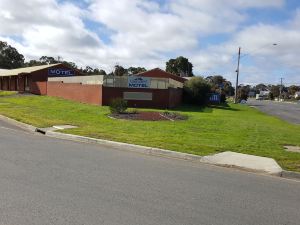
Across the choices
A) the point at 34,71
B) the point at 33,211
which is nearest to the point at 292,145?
the point at 33,211

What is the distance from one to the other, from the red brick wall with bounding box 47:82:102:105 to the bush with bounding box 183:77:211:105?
44.5 feet

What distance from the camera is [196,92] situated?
48.6m

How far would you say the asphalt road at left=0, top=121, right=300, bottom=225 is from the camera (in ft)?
20.7

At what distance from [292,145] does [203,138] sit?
10.3 feet

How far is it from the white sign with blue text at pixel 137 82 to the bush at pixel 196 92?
534 inches

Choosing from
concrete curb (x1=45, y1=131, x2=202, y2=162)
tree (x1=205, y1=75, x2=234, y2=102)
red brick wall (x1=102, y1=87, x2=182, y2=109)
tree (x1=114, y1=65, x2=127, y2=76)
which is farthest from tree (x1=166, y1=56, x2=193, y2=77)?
concrete curb (x1=45, y1=131, x2=202, y2=162)

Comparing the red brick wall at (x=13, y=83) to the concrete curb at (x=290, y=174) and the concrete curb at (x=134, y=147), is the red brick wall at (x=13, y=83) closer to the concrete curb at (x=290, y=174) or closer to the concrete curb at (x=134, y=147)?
the concrete curb at (x=134, y=147)

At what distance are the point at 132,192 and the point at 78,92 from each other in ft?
102

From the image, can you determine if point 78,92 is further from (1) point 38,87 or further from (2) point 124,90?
(1) point 38,87

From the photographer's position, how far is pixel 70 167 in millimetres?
9867

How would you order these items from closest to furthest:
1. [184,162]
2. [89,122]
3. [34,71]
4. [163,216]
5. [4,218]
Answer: [4,218] → [163,216] → [184,162] → [89,122] → [34,71]

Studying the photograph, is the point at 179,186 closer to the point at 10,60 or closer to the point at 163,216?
the point at 163,216

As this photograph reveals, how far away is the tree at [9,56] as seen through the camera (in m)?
132

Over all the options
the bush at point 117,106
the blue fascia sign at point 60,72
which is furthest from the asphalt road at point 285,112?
the blue fascia sign at point 60,72
